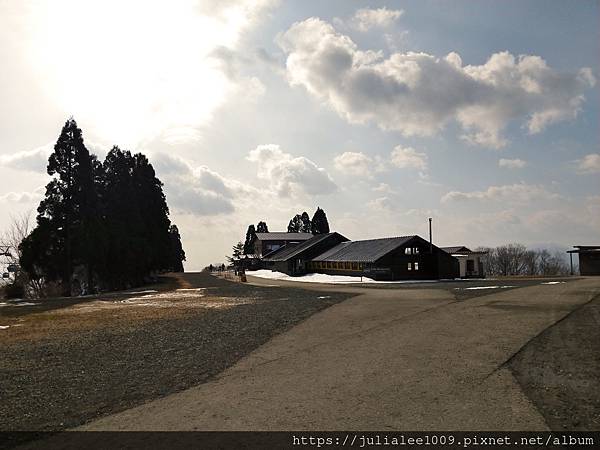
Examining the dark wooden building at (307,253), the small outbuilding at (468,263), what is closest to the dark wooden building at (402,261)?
the small outbuilding at (468,263)

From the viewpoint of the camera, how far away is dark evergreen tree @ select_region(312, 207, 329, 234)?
100m

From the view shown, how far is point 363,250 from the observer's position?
57062 mm

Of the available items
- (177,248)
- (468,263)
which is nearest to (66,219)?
(468,263)

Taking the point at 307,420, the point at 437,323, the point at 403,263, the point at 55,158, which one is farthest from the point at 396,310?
the point at 55,158

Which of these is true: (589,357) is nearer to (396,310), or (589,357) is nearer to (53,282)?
(396,310)

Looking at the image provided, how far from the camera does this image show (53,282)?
127 ft

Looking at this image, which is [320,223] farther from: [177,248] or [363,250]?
[363,250]

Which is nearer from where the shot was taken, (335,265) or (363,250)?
(363,250)

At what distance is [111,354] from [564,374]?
12.0 m

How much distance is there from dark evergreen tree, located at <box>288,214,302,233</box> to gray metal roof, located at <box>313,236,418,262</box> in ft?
163

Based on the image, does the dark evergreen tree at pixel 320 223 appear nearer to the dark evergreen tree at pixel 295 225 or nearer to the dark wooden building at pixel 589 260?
the dark evergreen tree at pixel 295 225

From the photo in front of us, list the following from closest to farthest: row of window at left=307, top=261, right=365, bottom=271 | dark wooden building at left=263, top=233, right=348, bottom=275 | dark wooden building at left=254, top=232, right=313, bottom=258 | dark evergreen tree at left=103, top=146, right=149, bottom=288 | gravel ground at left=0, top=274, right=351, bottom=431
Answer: gravel ground at left=0, top=274, right=351, bottom=431 → dark evergreen tree at left=103, top=146, right=149, bottom=288 → row of window at left=307, top=261, right=365, bottom=271 → dark wooden building at left=263, top=233, right=348, bottom=275 → dark wooden building at left=254, top=232, right=313, bottom=258

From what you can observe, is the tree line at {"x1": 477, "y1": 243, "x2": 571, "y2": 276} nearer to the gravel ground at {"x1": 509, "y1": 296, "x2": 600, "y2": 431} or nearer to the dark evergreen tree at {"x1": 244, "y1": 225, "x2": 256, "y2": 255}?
the dark evergreen tree at {"x1": 244, "y1": 225, "x2": 256, "y2": 255}

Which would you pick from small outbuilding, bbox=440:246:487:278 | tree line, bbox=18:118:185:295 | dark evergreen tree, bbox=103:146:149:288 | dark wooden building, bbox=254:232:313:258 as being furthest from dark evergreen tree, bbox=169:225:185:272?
small outbuilding, bbox=440:246:487:278
